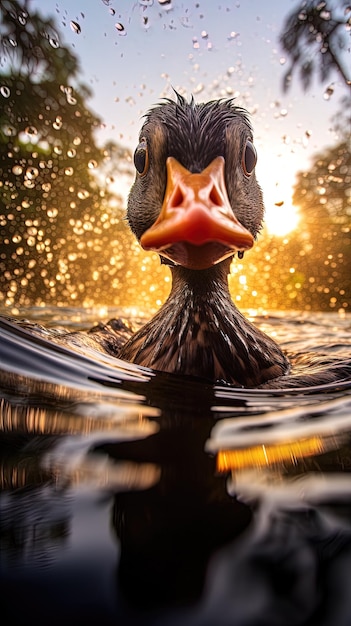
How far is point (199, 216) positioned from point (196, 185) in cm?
21

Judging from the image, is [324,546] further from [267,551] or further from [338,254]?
[338,254]

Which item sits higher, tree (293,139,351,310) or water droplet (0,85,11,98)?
tree (293,139,351,310)

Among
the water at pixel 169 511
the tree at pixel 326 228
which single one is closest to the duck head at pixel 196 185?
the water at pixel 169 511

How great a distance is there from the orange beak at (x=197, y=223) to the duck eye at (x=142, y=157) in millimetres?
436

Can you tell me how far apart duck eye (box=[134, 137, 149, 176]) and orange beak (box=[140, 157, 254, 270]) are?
0.44 m

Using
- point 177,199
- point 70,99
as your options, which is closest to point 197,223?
point 177,199

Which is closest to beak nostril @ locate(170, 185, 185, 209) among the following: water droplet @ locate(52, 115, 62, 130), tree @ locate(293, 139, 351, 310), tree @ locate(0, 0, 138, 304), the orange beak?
the orange beak

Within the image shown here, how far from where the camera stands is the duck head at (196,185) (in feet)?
4.50

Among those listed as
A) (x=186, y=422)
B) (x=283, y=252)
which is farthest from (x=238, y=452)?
(x=283, y=252)

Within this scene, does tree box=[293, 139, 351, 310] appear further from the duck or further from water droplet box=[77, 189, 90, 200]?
the duck

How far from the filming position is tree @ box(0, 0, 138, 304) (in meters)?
6.81

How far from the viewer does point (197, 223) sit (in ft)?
4.35

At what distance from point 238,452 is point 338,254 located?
1258cm

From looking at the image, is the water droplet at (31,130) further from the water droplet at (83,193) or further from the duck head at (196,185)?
the duck head at (196,185)
